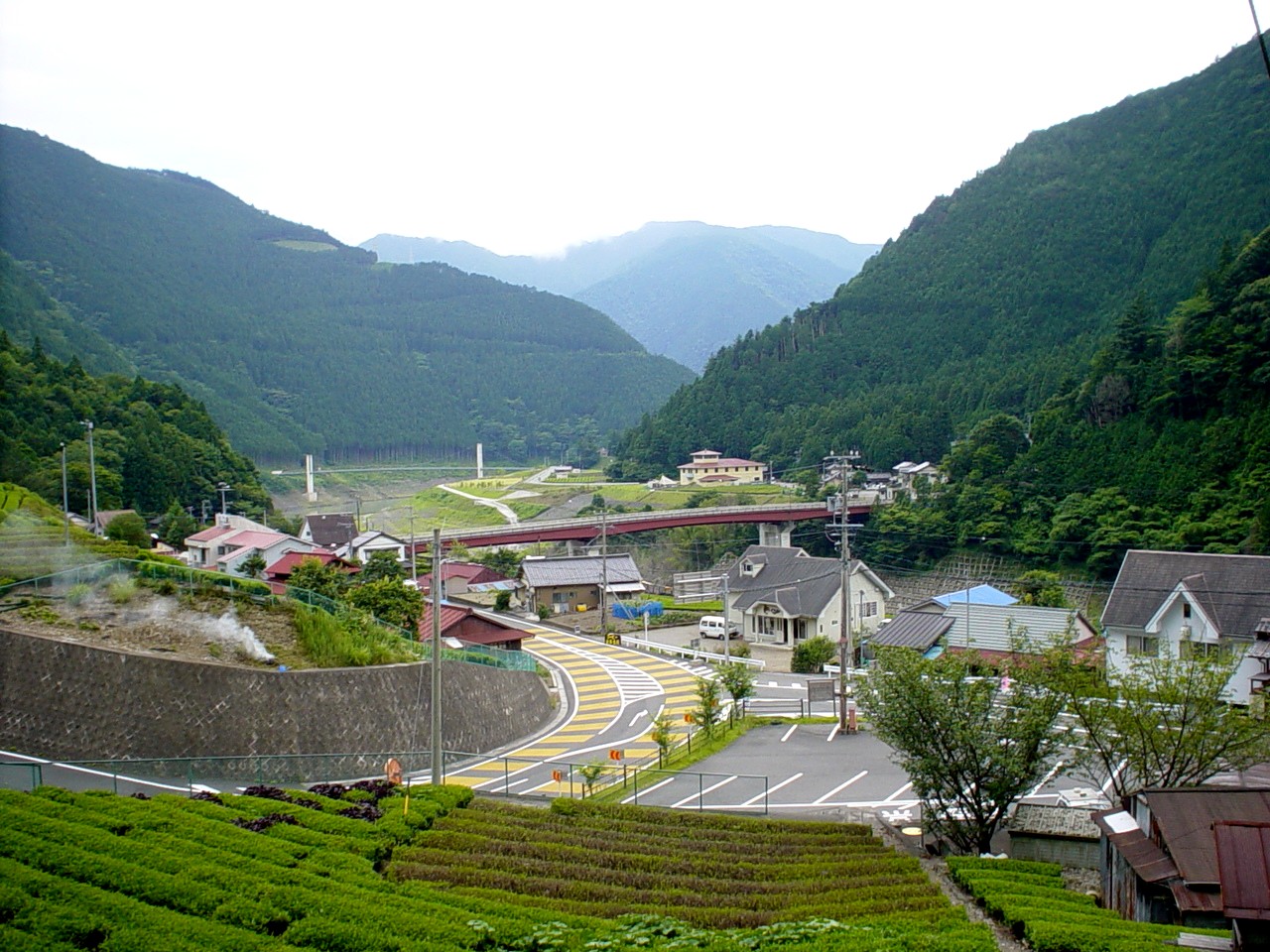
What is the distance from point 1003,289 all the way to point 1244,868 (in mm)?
91090

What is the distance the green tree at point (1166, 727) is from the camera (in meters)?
14.3

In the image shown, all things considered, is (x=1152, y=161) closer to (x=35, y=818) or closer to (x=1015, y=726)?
(x=1015, y=726)

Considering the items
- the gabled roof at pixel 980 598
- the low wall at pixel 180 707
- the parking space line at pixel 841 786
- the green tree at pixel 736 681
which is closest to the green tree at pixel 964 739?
the parking space line at pixel 841 786

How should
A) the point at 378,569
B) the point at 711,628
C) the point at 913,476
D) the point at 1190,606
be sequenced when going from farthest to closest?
1. the point at 913,476
2. the point at 711,628
3. the point at 378,569
4. the point at 1190,606

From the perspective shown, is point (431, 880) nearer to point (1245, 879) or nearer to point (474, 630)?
point (1245, 879)

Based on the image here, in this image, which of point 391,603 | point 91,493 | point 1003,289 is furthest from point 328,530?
point 1003,289

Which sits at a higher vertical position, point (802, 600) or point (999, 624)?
point (999, 624)

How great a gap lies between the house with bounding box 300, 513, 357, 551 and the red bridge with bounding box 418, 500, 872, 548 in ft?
13.9

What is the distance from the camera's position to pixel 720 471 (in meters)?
83.7

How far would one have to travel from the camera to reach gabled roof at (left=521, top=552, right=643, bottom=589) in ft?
150

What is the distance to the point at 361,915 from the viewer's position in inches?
373

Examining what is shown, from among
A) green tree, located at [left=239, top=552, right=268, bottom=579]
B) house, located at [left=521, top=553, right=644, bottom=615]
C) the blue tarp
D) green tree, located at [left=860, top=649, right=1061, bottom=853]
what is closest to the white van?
the blue tarp

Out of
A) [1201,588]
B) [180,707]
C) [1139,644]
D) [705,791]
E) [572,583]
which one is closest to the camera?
[180,707]

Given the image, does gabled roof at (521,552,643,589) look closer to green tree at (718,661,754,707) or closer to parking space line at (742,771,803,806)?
green tree at (718,661,754,707)
